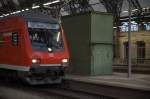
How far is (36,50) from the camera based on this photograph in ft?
51.0

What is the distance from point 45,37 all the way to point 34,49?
0.84 m

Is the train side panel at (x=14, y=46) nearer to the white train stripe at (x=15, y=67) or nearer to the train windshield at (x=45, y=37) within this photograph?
the white train stripe at (x=15, y=67)

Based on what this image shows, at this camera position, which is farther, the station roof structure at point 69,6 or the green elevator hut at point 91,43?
the station roof structure at point 69,6

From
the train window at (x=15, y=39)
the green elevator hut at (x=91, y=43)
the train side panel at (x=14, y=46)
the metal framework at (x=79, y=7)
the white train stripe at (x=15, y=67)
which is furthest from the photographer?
the metal framework at (x=79, y=7)

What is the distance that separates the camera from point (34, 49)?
1552 cm

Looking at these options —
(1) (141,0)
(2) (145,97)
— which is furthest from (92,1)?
(2) (145,97)

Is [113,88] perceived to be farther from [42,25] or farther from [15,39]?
[15,39]

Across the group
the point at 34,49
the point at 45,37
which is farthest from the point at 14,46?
the point at 45,37

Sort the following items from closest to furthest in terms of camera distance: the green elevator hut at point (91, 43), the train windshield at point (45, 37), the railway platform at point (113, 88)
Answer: the railway platform at point (113, 88), the train windshield at point (45, 37), the green elevator hut at point (91, 43)

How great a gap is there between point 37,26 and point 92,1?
2953cm

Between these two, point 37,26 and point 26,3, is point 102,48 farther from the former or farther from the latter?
point 26,3

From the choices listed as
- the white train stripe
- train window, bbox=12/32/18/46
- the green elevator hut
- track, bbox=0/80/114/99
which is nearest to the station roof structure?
the green elevator hut

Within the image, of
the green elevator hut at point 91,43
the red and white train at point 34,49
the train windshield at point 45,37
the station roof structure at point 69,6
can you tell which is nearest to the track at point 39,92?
the red and white train at point 34,49

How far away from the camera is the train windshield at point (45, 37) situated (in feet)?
51.8
